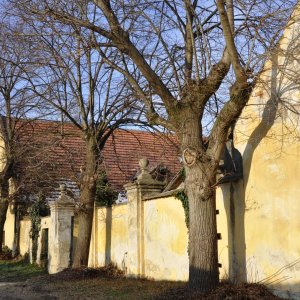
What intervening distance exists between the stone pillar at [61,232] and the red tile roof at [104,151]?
100 centimetres

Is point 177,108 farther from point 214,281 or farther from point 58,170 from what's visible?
point 58,170

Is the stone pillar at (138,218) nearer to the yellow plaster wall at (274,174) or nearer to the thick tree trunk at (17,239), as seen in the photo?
the yellow plaster wall at (274,174)

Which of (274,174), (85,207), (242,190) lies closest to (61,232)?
(85,207)

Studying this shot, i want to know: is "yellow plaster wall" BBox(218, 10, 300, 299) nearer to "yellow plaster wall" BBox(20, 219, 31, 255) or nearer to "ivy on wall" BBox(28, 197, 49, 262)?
"ivy on wall" BBox(28, 197, 49, 262)

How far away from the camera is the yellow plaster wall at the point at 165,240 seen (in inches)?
477

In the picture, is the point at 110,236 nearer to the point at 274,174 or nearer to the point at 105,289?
the point at 105,289

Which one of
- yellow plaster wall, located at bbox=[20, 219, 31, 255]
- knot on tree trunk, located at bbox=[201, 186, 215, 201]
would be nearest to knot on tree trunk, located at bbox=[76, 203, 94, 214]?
knot on tree trunk, located at bbox=[201, 186, 215, 201]

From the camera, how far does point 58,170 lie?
22500 mm

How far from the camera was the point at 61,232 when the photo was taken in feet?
58.2

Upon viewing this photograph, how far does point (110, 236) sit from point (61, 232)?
2.39m

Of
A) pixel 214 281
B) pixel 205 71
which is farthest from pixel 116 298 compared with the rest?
pixel 205 71

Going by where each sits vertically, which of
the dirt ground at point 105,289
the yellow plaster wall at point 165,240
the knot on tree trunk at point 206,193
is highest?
the knot on tree trunk at point 206,193

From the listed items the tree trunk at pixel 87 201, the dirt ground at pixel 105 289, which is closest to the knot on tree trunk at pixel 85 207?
the tree trunk at pixel 87 201

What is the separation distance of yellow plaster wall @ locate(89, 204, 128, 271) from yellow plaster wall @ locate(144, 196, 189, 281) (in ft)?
5.20
